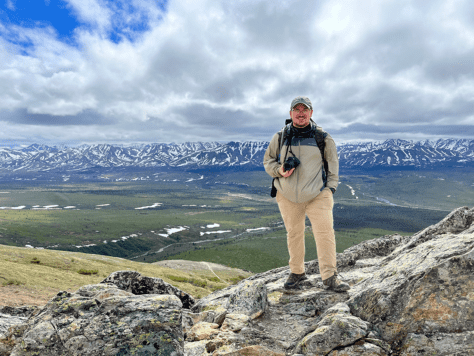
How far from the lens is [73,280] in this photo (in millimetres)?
26734

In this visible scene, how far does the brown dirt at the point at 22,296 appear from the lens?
15183 mm

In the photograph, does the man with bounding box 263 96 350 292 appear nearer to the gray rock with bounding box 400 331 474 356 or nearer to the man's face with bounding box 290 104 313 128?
the man's face with bounding box 290 104 313 128

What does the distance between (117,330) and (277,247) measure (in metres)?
164

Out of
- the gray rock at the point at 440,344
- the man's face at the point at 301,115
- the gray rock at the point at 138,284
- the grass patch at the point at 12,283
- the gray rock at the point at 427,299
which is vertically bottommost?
the grass patch at the point at 12,283

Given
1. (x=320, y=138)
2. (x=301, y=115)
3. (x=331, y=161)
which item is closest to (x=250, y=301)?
(x=331, y=161)

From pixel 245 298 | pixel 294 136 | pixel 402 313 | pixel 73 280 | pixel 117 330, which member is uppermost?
pixel 294 136

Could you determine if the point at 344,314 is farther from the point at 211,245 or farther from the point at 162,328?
the point at 211,245

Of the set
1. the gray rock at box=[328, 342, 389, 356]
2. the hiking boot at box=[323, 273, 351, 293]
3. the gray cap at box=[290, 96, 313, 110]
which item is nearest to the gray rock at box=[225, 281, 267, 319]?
the hiking boot at box=[323, 273, 351, 293]

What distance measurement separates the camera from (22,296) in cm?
1697

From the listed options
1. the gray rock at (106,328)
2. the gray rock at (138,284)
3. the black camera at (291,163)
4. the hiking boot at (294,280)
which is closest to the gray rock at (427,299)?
the hiking boot at (294,280)

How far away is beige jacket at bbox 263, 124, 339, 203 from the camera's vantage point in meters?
7.04

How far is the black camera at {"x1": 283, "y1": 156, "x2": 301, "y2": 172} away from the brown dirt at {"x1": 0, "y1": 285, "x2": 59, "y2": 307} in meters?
16.6

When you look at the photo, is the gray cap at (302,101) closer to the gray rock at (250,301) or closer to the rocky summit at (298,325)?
the rocky summit at (298,325)

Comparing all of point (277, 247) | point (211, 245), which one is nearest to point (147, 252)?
point (211, 245)
